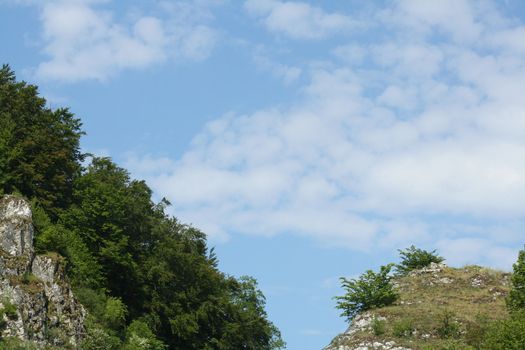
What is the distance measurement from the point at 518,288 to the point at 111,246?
89.8ft

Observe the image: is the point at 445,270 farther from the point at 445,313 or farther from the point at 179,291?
the point at 179,291

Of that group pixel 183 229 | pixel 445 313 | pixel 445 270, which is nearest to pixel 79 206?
pixel 183 229

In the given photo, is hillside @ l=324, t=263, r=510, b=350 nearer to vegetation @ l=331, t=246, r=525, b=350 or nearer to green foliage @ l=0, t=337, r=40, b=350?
vegetation @ l=331, t=246, r=525, b=350

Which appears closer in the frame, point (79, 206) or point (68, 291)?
point (68, 291)

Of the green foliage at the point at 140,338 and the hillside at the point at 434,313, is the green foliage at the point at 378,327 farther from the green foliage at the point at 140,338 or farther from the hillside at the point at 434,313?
the green foliage at the point at 140,338

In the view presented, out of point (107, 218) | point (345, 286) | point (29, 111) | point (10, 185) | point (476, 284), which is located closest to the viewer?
point (10, 185)

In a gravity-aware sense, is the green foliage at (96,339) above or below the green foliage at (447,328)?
below

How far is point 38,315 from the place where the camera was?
3975 cm

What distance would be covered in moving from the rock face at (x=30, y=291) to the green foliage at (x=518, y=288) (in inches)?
1047

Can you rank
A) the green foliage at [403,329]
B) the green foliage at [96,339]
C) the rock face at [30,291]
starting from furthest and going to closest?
the green foliage at [403,329]
the green foliage at [96,339]
the rock face at [30,291]

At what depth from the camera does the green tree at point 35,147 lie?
168ft

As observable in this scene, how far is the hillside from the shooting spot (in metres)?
53.9

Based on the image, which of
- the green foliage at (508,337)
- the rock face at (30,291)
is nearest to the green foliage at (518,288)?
the green foliage at (508,337)

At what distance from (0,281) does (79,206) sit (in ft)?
56.9
